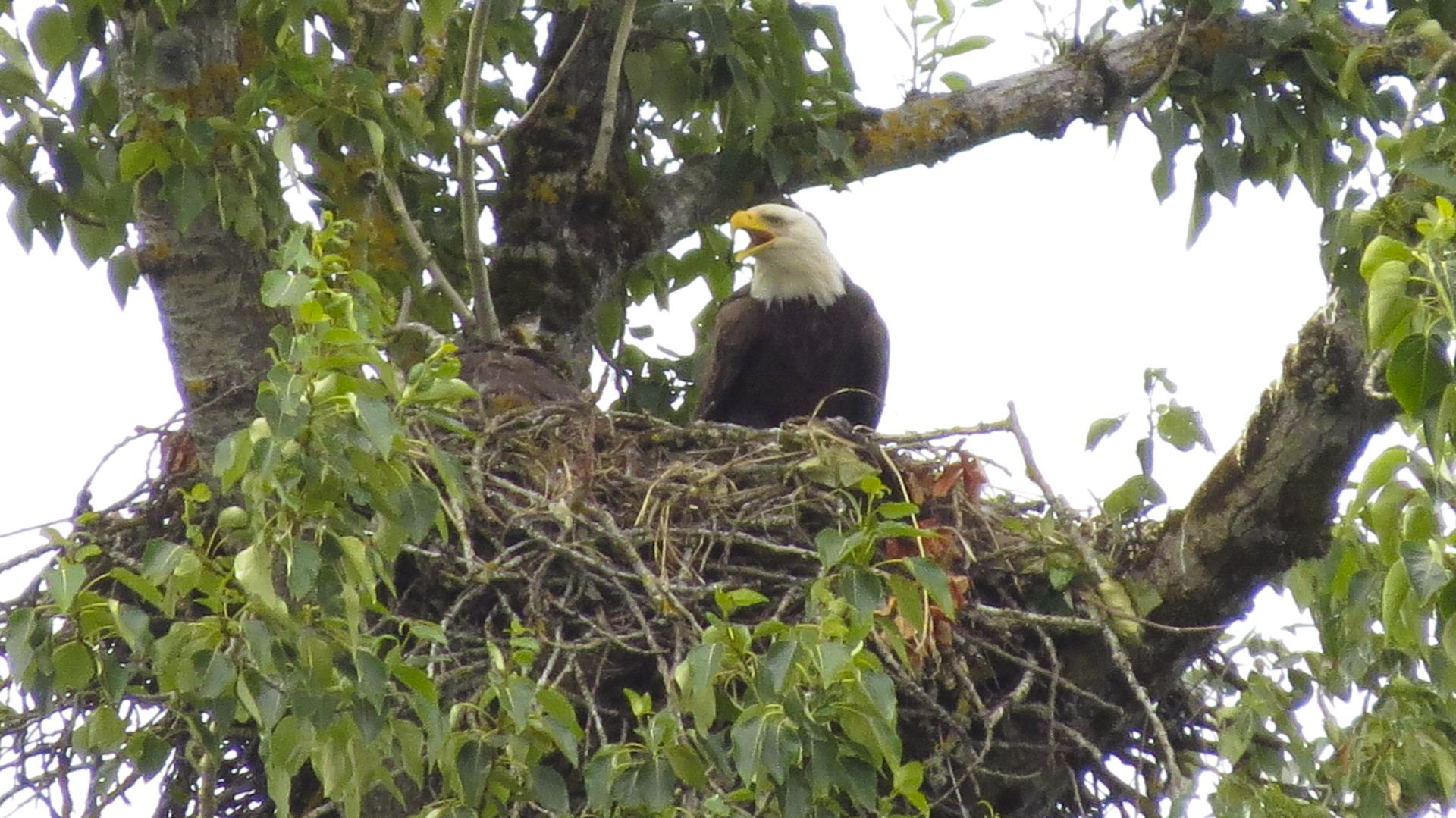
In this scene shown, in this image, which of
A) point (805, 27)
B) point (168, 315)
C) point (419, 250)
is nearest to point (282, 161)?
point (168, 315)

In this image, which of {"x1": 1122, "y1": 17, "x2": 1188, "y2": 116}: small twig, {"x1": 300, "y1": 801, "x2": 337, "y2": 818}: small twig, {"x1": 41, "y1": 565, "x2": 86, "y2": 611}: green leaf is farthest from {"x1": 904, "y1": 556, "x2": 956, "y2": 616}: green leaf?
{"x1": 1122, "y1": 17, "x2": 1188, "y2": 116}: small twig

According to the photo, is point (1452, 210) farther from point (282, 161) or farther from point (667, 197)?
point (667, 197)

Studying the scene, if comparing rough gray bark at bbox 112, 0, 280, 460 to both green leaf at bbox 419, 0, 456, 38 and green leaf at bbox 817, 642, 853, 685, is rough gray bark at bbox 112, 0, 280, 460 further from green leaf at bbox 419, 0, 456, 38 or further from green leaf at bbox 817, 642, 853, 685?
green leaf at bbox 817, 642, 853, 685

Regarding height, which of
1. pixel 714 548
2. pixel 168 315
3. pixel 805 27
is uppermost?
pixel 805 27

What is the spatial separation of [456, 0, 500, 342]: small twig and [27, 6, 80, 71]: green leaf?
1071mm

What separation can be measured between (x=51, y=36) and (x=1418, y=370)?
9.68ft

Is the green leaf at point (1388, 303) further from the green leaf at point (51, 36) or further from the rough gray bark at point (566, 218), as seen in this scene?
the rough gray bark at point (566, 218)

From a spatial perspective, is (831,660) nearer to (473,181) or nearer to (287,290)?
(287,290)

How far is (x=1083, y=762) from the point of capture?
15.1 ft

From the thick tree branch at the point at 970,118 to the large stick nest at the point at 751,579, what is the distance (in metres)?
1.50

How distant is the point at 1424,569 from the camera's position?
2699 mm

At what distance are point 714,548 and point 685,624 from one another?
61 centimetres

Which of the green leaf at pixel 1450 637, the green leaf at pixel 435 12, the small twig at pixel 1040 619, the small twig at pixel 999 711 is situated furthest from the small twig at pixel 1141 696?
the green leaf at pixel 435 12

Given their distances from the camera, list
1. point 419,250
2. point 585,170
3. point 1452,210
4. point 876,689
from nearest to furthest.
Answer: point 1452,210, point 876,689, point 419,250, point 585,170
